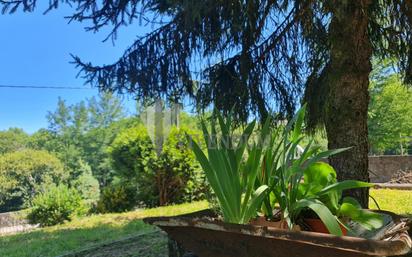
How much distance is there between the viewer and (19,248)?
4312 millimetres

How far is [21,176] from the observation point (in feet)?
72.7

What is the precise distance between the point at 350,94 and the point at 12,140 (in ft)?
113

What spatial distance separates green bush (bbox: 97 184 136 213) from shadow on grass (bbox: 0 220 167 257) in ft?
9.54

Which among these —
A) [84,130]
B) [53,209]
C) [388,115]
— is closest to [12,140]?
[84,130]

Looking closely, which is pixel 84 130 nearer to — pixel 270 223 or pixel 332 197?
pixel 270 223

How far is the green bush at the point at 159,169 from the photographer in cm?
828

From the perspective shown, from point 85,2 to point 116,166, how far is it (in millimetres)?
6047

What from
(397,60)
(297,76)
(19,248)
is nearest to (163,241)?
(19,248)

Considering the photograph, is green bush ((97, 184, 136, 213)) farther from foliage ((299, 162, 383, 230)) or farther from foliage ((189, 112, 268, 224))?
foliage ((299, 162, 383, 230))

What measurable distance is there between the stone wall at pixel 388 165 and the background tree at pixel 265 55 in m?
9.00

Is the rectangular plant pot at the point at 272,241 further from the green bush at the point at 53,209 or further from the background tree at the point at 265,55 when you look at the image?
the green bush at the point at 53,209

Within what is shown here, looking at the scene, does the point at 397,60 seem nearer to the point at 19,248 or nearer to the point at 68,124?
the point at 19,248

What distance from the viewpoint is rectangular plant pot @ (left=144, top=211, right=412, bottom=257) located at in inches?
45.2

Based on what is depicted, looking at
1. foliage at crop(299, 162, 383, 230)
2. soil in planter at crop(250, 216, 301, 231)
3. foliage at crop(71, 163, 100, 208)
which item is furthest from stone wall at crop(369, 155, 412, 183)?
foliage at crop(71, 163, 100, 208)
